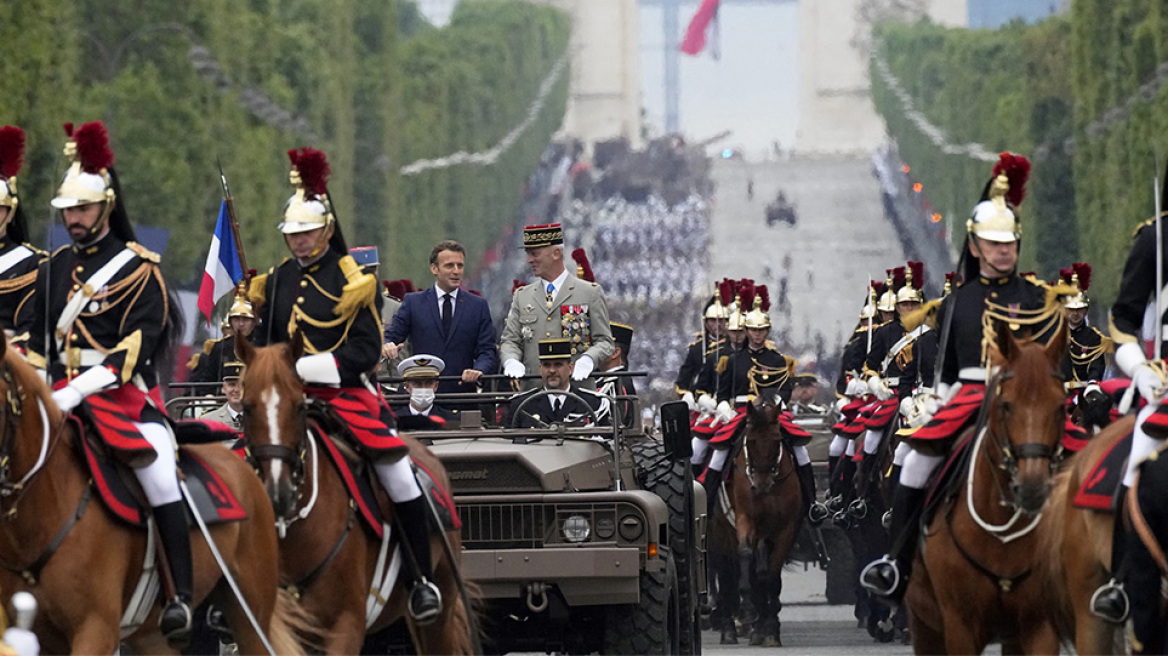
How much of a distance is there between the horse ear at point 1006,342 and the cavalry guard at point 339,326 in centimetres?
237

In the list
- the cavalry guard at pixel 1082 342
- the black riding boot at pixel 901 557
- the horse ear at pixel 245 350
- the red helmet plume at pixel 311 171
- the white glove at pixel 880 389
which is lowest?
the white glove at pixel 880 389

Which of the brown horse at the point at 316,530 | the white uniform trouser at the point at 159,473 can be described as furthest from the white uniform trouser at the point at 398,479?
the white uniform trouser at the point at 159,473

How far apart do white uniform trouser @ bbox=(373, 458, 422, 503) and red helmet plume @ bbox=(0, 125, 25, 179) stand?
2.15m

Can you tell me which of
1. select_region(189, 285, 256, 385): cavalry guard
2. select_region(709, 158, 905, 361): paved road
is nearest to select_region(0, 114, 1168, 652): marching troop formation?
select_region(189, 285, 256, 385): cavalry guard

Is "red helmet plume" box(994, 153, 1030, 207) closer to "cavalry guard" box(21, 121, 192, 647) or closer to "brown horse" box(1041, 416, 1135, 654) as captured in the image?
"brown horse" box(1041, 416, 1135, 654)

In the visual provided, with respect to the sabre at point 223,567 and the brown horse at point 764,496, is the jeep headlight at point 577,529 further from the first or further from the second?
the brown horse at point 764,496

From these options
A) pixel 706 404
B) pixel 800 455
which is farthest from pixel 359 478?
pixel 706 404

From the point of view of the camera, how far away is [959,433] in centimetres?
1081

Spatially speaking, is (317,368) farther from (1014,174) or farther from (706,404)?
(706,404)

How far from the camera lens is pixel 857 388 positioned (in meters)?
20.2

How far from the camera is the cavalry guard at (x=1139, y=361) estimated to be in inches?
365

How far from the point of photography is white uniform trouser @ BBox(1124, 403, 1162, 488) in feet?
30.5

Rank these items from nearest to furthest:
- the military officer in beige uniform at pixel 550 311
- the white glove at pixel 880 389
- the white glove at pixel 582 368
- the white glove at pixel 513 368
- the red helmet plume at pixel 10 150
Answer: the red helmet plume at pixel 10 150
the white glove at pixel 582 368
the white glove at pixel 513 368
the military officer in beige uniform at pixel 550 311
the white glove at pixel 880 389

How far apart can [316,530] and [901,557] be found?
2.36 metres
